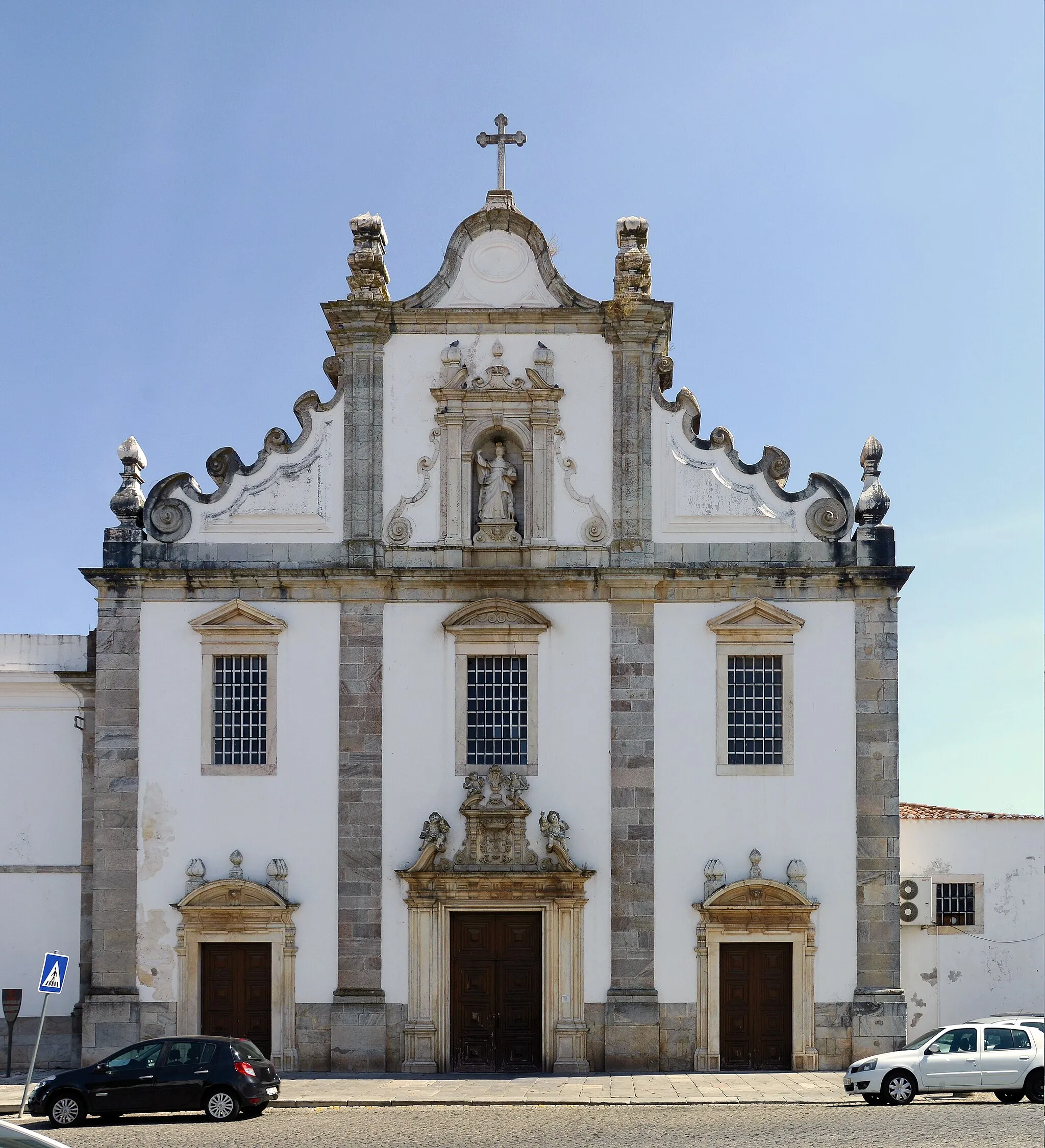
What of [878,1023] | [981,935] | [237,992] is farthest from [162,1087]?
[981,935]

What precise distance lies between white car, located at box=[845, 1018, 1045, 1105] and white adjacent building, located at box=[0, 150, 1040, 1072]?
3.13 meters

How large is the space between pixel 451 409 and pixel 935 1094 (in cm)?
1300

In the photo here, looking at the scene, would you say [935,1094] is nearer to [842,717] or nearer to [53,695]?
[842,717]

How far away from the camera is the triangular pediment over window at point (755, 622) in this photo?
25.0 meters

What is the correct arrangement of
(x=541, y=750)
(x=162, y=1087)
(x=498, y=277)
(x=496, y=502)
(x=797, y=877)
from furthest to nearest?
(x=498, y=277) < (x=496, y=502) < (x=541, y=750) < (x=797, y=877) < (x=162, y=1087)

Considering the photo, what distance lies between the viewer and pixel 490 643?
2514 centimetres

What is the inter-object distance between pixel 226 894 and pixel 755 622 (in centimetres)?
967

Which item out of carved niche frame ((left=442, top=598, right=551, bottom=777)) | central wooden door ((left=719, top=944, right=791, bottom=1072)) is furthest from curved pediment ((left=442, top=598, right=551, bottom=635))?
central wooden door ((left=719, top=944, right=791, bottom=1072))

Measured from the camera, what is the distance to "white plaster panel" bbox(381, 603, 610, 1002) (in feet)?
80.7

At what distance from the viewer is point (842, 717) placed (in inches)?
979

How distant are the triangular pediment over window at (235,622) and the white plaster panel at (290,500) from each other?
1.22m

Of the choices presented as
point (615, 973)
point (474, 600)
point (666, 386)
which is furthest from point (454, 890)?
point (666, 386)

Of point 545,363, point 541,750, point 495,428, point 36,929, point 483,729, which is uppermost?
point 545,363

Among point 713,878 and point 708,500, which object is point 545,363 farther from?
point 713,878
